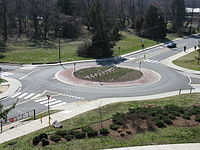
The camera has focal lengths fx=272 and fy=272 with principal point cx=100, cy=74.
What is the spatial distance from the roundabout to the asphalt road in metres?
1.14

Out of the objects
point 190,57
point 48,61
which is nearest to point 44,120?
point 48,61

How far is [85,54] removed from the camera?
54.2 meters

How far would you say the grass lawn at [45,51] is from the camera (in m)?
49.7

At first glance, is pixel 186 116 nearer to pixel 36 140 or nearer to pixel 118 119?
pixel 118 119

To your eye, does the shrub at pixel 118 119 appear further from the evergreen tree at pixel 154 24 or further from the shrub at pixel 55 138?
the evergreen tree at pixel 154 24

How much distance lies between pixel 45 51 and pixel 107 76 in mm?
21094

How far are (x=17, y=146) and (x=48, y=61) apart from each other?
3204 cm

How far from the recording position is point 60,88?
3444cm

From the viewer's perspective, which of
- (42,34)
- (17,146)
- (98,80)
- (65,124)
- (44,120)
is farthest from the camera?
(42,34)

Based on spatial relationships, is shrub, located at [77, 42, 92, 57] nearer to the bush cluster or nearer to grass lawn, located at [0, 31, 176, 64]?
grass lawn, located at [0, 31, 176, 64]

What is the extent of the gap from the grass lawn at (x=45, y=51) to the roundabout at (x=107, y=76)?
8673mm

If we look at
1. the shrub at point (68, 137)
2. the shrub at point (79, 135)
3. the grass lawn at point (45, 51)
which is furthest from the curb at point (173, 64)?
the shrub at point (68, 137)

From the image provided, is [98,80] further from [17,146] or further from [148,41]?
[148,41]

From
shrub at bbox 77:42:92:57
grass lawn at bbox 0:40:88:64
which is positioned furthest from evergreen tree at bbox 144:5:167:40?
shrub at bbox 77:42:92:57
